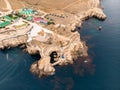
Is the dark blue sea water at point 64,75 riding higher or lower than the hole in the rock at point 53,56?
lower

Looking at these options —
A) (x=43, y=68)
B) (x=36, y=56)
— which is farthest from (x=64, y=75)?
(x=36, y=56)

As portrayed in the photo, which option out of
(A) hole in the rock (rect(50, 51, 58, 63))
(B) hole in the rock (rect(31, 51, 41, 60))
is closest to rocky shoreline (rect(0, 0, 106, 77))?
(A) hole in the rock (rect(50, 51, 58, 63))

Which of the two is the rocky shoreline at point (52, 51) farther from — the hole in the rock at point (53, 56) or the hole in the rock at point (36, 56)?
the hole in the rock at point (36, 56)

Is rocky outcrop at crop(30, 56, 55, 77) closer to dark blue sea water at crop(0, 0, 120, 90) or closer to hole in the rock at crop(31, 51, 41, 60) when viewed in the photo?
dark blue sea water at crop(0, 0, 120, 90)

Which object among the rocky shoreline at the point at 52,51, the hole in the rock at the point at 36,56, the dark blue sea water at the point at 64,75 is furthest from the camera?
the hole in the rock at the point at 36,56

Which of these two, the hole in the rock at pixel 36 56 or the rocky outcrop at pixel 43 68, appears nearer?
the rocky outcrop at pixel 43 68

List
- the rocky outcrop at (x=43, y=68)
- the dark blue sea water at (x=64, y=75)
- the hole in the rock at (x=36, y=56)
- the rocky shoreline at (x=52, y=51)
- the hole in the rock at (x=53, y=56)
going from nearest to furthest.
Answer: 1. the dark blue sea water at (x=64, y=75)
2. the rocky outcrop at (x=43, y=68)
3. the rocky shoreline at (x=52, y=51)
4. the hole in the rock at (x=53, y=56)
5. the hole in the rock at (x=36, y=56)

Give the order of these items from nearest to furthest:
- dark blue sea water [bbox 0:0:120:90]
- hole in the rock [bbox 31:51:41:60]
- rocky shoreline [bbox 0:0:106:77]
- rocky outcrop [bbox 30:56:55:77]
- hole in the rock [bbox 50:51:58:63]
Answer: dark blue sea water [bbox 0:0:120:90] → rocky outcrop [bbox 30:56:55:77] → rocky shoreline [bbox 0:0:106:77] → hole in the rock [bbox 50:51:58:63] → hole in the rock [bbox 31:51:41:60]

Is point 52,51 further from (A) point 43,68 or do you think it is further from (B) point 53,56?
(A) point 43,68

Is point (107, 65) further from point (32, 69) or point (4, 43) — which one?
point (4, 43)

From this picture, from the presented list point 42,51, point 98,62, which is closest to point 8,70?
point 42,51

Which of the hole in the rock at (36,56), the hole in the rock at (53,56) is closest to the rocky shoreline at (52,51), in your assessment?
the hole in the rock at (53,56)
